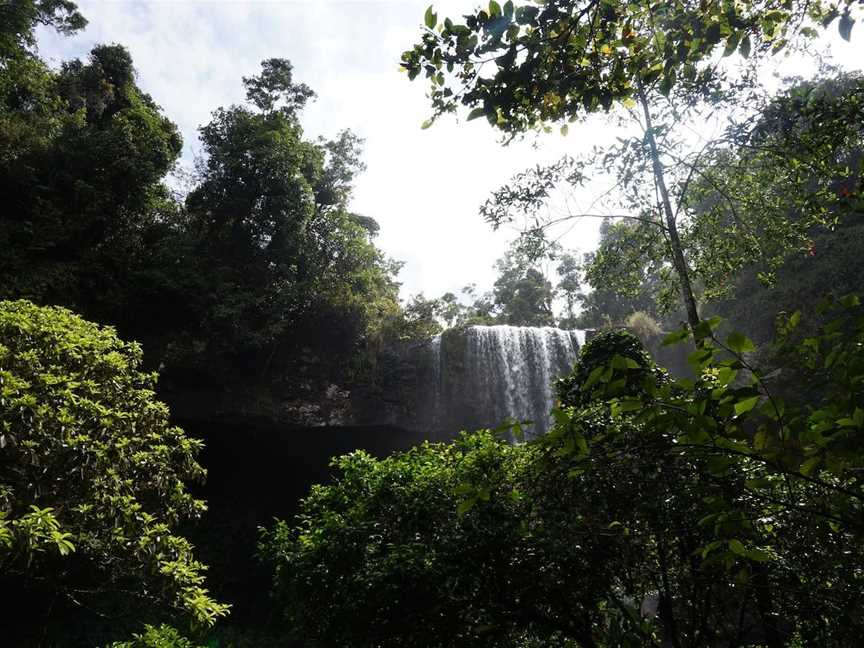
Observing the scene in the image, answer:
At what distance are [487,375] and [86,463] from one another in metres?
12.7

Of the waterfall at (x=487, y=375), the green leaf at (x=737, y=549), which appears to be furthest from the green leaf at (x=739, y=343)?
Answer: the waterfall at (x=487, y=375)

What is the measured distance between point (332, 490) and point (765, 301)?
1824 cm

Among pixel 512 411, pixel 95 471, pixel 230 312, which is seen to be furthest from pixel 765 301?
pixel 95 471

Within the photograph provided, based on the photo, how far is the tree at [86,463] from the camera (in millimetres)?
4984

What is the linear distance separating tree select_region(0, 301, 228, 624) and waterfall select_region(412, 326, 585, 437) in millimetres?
10212

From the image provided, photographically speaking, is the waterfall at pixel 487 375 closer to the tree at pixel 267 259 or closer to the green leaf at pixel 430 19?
the tree at pixel 267 259

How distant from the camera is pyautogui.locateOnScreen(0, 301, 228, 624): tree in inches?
196

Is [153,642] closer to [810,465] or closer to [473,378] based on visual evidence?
[810,465]

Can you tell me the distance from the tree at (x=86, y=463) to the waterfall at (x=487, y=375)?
10212mm

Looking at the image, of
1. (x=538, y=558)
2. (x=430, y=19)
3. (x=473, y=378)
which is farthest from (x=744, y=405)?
(x=473, y=378)

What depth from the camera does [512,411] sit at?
16.4m

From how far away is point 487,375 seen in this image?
55.5 ft

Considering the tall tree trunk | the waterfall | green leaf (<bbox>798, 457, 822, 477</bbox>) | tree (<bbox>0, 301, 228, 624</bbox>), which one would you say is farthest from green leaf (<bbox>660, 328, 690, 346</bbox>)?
the waterfall

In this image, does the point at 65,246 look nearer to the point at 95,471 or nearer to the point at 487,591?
the point at 95,471
